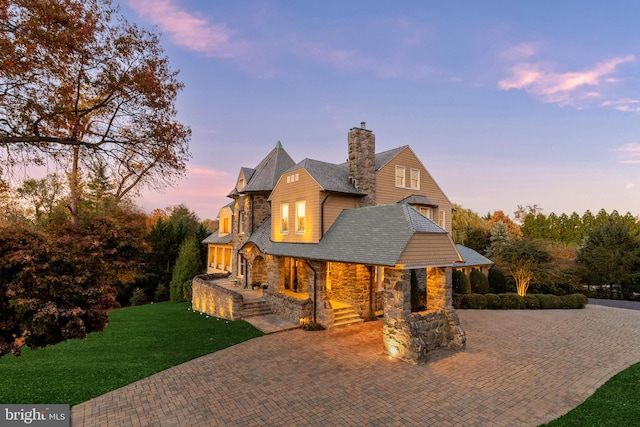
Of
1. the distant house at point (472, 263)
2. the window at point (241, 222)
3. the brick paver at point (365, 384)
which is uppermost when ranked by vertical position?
the window at point (241, 222)

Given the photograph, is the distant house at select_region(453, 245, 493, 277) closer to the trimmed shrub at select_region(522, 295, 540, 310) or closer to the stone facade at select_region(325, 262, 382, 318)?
the trimmed shrub at select_region(522, 295, 540, 310)

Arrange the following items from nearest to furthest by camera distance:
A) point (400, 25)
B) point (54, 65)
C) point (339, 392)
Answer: point (54, 65) → point (339, 392) → point (400, 25)

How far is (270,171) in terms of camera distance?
2219cm

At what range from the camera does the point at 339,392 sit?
811 centimetres

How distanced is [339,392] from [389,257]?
4.80 m

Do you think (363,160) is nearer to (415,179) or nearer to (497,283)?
(415,179)

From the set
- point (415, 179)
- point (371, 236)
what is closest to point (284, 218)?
point (371, 236)

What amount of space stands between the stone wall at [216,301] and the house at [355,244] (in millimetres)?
201

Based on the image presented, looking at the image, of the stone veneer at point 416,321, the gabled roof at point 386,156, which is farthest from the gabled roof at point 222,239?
the stone veneer at point 416,321

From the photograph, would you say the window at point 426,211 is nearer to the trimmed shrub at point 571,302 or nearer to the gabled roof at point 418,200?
the gabled roof at point 418,200

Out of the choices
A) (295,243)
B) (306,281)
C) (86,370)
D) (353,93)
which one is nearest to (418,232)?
(295,243)

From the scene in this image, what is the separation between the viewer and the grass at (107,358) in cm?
793

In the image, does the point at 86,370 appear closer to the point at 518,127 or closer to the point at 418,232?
the point at 418,232

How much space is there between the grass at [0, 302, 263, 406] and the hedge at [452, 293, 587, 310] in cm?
1420
